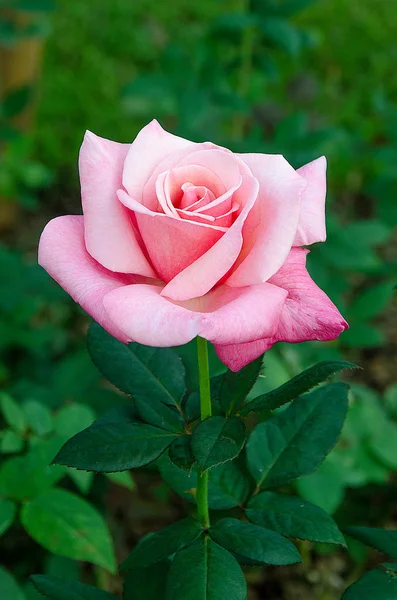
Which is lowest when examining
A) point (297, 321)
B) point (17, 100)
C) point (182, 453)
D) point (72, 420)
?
point (72, 420)

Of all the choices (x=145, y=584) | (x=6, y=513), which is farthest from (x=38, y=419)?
(x=145, y=584)

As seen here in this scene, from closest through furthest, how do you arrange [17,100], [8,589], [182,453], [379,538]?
1. [182,453]
2. [379,538]
3. [8,589]
4. [17,100]

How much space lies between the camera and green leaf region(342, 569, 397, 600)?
2.42ft

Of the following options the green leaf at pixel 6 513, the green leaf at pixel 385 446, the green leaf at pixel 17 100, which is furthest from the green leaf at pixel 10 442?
the green leaf at pixel 17 100

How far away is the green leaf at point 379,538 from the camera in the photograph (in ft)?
2.56

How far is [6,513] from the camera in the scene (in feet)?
3.38

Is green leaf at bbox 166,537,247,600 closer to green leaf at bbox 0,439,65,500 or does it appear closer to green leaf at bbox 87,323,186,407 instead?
green leaf at bbox 87,323,186,407

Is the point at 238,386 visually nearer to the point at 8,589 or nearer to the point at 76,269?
the point at 76,269

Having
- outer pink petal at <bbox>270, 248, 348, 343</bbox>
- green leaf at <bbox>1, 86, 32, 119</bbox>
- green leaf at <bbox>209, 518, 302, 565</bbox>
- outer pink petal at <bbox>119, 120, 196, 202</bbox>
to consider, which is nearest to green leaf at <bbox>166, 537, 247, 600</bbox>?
green leaf at <bbox>209, 518, 302, 565</bbox>

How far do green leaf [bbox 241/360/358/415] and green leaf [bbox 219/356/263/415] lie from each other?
4cm

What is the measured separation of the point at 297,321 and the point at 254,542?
26 cm

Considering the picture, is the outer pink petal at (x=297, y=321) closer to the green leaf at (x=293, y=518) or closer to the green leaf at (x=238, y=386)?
the green leaf at (x=238, y=386)

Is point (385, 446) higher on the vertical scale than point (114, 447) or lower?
lower

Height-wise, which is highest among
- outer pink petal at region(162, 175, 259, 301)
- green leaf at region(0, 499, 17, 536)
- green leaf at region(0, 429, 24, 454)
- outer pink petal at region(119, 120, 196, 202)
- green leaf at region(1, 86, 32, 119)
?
green leaf at region(1, 86, 32, 119)
